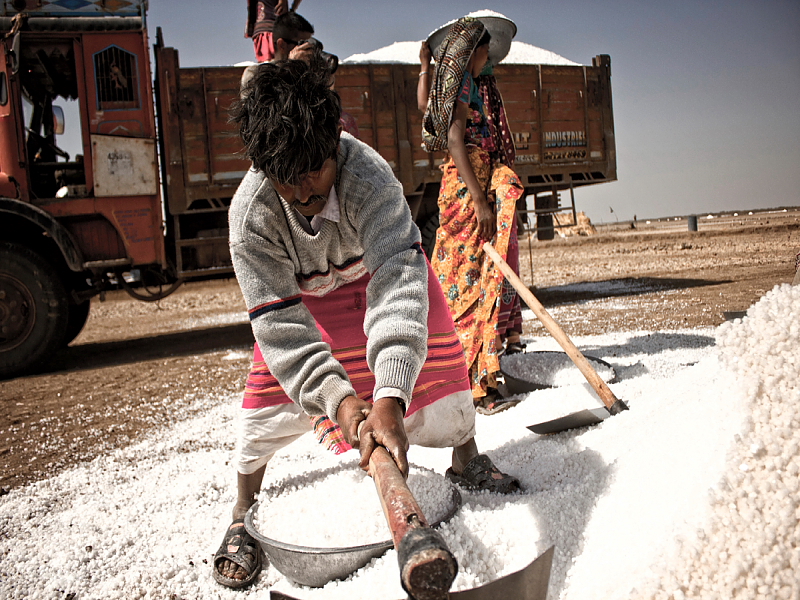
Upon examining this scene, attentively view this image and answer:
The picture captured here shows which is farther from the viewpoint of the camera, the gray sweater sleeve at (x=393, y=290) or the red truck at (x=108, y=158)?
the red truck at (x=108, y=158)

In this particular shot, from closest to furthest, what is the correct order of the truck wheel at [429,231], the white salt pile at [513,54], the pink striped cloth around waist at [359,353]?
the pink striped cloth around waist at [359,353]
the truck wheel at [429,231]
the white salt pile at [513,54]

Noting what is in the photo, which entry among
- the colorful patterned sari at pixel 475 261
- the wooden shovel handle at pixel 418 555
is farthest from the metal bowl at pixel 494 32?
the wooden shovel handle at pixel 418 555

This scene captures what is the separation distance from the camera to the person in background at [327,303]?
125 cm

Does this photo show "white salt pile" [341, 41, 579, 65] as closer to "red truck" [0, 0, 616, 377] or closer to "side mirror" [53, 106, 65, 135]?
"red truck" [0, 0, 616, 377]

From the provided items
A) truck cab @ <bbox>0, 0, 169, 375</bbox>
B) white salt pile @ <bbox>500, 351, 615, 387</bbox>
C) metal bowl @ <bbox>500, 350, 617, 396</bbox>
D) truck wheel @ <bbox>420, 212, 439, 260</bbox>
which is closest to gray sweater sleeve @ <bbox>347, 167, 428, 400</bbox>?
metal bowl @ <bbox>500, 350, 617, 396</bbox>

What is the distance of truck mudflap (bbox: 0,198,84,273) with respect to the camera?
443 cm

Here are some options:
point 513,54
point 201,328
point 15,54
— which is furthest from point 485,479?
point 513,54

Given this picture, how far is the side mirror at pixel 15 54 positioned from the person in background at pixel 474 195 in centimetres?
343

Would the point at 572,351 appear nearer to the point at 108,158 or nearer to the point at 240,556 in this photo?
the point at 240,556

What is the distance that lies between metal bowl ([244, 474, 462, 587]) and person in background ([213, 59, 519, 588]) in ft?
0.79

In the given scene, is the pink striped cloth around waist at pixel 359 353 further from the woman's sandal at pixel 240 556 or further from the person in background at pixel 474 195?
the person in background at pixel 474 195

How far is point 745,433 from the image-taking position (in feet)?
3.62

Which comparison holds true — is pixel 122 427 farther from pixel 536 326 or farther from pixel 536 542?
pixel 536 326

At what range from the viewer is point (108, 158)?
464 centimetres
